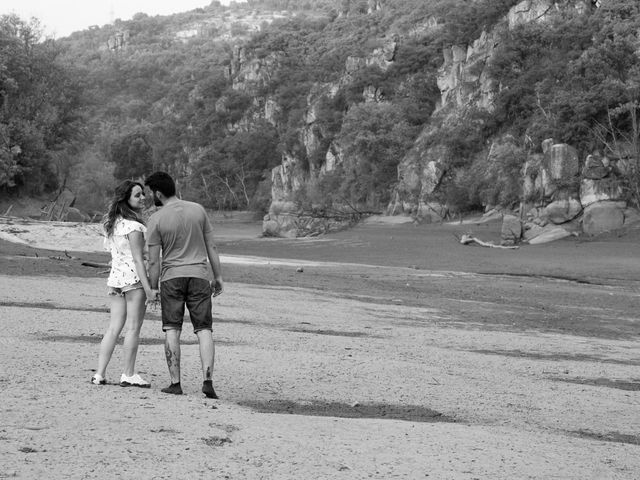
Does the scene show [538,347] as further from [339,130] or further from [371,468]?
[339,130]

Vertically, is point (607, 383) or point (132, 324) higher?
point (132, 324)

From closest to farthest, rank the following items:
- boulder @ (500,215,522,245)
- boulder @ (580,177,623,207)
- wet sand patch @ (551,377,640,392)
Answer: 1. wet sand patch @ (551,377,640,392)
2. boulder @ (500,215,522,245)
3. boulder @ (580,177,623,207)

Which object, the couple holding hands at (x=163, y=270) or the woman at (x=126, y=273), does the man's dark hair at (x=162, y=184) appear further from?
the woman at (x=126, y=273)

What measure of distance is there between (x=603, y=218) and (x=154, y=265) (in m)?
40.5

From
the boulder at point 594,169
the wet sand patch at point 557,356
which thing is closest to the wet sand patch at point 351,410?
the wet sand patch at point 557,356

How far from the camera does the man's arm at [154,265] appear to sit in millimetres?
8227

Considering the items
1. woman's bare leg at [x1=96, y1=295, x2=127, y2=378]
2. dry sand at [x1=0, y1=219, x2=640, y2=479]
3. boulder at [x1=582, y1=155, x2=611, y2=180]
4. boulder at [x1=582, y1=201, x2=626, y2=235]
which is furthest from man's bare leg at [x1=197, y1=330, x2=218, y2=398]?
boulder at [x1=582, y1=155, x2=611, y2=180]

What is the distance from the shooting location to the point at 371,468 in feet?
20.1

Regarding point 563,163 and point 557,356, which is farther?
point 563,163

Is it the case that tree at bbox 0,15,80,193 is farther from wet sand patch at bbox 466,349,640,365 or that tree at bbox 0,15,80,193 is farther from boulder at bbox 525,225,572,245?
wet sand patch at bbox 466,349,640,365

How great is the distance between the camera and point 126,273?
838 cm

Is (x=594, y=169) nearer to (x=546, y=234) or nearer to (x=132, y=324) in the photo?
(x=546, y=234)

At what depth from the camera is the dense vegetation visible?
181ft

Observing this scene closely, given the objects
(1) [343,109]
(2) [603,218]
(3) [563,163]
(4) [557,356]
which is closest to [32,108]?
(3) [563,163]
